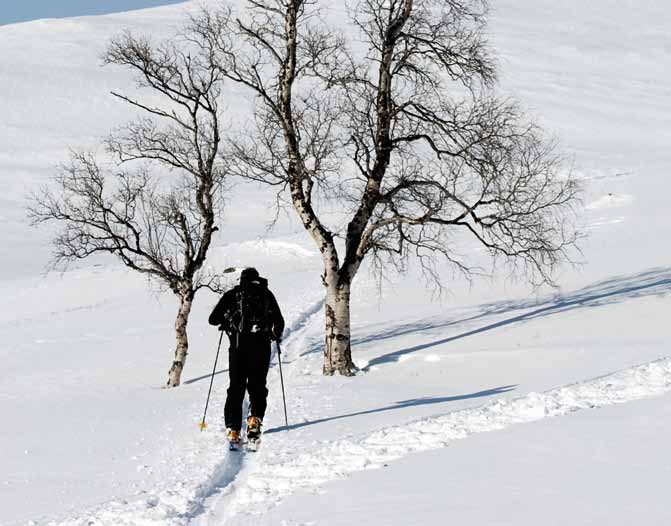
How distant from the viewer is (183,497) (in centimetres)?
725

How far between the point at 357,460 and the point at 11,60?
329 ft

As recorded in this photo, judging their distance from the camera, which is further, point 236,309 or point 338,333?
point 338,333

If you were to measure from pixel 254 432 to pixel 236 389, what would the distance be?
0.70m

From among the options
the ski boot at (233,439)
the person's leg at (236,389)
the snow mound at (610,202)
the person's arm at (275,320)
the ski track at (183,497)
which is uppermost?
the snow mound at (610,202)

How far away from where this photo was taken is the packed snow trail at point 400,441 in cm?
736

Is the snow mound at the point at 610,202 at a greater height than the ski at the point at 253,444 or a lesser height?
greater

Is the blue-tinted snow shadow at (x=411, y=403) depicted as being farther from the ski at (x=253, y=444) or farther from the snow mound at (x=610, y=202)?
the snow mound at (x=610, y=202)

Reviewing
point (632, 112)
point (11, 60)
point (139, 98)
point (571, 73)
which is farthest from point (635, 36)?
point (11, 60)

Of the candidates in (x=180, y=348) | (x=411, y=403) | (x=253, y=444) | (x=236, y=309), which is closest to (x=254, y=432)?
(x=253, y=444)

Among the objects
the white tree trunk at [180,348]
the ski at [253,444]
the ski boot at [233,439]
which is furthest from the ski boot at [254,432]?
the white tree trunk at [180,348]

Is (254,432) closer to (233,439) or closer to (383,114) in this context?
(233,439)

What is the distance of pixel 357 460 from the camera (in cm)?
813

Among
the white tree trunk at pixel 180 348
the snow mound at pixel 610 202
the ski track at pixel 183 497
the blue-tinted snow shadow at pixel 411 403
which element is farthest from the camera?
the snow mound at pixel 610 202

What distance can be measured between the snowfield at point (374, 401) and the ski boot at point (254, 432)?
188 mm
